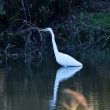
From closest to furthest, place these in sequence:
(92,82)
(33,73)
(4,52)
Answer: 1. (92,82)
2. (33,73)
3. (4,52)

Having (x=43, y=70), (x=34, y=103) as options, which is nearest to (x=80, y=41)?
(x=43, y=70)

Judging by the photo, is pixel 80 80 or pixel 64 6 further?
pixel 64 6

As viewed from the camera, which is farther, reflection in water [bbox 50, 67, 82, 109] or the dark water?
reflection in water [bbox 50, 67, 82, 109]

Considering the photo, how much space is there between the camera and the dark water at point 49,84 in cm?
823

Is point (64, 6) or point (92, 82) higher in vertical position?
point (64, 6)

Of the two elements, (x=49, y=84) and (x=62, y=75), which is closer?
(x=49, y=84)

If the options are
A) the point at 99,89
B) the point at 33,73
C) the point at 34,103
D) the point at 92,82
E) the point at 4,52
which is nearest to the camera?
the point at 34,103

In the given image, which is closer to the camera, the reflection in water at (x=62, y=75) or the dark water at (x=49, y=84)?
the dark water at (x=49, y=84)

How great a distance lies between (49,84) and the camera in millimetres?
10359

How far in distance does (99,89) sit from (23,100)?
1.48 m

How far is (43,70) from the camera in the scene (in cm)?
1263

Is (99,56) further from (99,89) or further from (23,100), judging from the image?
(23,100)

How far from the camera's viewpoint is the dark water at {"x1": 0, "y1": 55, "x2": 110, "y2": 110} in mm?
8227

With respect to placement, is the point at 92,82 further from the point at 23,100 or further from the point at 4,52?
the point at 4,52
